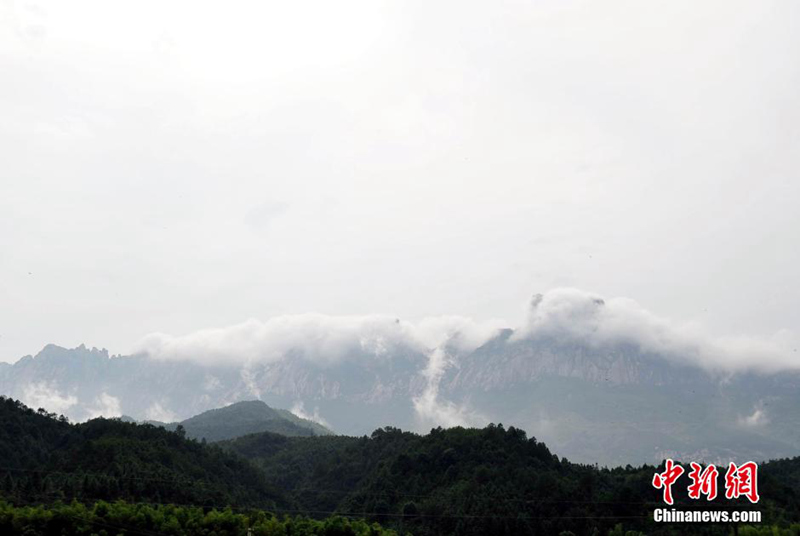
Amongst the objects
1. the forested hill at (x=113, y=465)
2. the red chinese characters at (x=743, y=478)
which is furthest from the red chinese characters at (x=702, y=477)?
the forested hill at (x=113, y=465)

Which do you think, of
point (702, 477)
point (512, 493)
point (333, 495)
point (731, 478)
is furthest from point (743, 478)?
point (333, 495)

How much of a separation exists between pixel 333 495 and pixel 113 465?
266 feet

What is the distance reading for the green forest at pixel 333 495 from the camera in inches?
3007

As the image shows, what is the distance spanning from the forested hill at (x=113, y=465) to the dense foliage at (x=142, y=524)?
1317 inches

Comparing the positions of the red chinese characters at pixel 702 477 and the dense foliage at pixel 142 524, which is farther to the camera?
the red chinese characters at pixel 702 477

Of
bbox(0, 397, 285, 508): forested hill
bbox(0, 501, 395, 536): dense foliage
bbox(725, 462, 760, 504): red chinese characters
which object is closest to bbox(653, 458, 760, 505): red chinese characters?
bbox(725, 462, 760, 504): red chinese characters

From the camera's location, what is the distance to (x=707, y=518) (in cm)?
8150

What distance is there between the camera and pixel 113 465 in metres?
134

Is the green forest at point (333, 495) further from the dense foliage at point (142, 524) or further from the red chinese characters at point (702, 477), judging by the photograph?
the red chinese characters at point (702, 477)

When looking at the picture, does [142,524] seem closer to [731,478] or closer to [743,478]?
[731,478]

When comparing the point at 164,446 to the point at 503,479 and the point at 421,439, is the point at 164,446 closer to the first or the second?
the point at 421,439

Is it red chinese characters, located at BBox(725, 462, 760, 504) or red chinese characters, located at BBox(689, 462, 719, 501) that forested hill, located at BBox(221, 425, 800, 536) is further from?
red chinese characters, located at BBox(725, 462, 760, 504)

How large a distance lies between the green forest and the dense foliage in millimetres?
140

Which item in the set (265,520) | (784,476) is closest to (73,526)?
(265,520)
